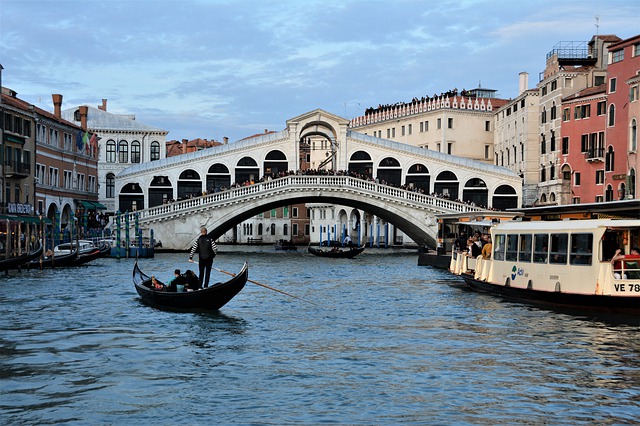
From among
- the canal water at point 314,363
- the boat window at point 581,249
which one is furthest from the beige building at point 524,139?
the boat window at point 581,249

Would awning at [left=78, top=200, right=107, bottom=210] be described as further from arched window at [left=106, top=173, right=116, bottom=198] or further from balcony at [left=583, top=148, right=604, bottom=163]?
balcony at [left=583, top=148, right=604, bottom=163]

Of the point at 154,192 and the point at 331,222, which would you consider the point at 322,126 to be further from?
the point at 331,222

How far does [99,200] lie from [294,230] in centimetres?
2201

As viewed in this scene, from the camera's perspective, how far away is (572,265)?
16.2m

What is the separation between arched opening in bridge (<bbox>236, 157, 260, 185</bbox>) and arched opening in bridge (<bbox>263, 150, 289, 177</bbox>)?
0.55 m

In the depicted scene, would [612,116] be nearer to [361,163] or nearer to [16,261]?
[361,163]

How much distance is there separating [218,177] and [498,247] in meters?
27.4

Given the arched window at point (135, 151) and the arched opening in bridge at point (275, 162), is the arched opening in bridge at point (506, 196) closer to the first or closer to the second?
the arched opening in bridge at point (275, 162)

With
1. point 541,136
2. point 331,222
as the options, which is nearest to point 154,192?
point 541,136

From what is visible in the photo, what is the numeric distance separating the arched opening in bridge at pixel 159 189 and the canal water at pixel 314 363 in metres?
26.1

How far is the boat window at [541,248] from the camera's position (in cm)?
1706

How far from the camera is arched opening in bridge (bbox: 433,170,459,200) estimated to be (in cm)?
4562

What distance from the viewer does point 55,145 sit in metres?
41.6

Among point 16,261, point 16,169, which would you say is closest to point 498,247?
point 16,261
